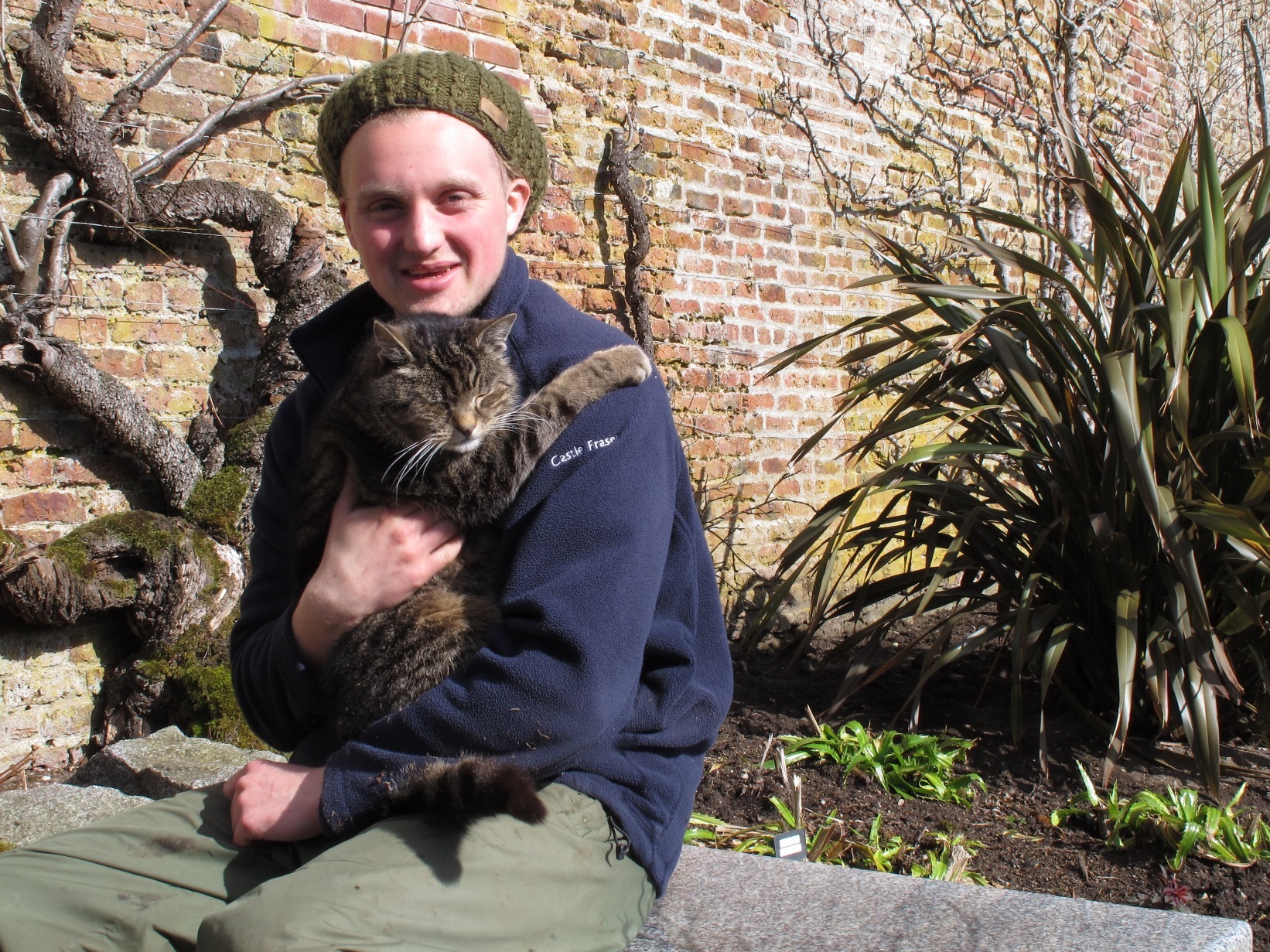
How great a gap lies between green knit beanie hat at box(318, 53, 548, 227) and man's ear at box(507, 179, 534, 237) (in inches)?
0.9

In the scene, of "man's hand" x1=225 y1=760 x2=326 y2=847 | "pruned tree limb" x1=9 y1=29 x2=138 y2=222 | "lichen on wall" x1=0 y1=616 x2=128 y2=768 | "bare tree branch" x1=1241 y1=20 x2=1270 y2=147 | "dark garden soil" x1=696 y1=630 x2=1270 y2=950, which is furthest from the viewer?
"bare tree branch" x1=1241 y1=20 x2=1270 y2=147

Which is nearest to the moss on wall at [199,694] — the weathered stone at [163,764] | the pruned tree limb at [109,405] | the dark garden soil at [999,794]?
the weathered stone at [163,764]

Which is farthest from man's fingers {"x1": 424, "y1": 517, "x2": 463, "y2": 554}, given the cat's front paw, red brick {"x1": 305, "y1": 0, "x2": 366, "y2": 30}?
red brick {"x1": 305, "y1": 0, "x2": 366, "y2": 30}

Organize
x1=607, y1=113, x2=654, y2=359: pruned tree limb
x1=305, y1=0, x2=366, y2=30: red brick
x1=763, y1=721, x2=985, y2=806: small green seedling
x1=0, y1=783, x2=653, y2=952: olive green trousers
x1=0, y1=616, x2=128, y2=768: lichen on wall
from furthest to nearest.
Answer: x1=607, y1=113, x2=654, y2=359: pruned tree limb, x1=305, y1=0, x2=366, y2=30: red brick, x1=0, y1=616, x2=128, y2=768: lichen on wall, x1=763, y1=721, x2=985, y2=806: small green seedling, x1=0, y1=783, x2=653, y2=952: olive green trousers

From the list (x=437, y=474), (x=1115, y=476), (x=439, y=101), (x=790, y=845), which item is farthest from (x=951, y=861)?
(x=439, y=101)

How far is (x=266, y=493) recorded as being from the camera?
2.00 m

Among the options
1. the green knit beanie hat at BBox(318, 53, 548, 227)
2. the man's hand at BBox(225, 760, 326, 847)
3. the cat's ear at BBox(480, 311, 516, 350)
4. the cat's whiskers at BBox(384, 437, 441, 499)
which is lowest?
the man's hand at BBox(225, 760, 326, 847)

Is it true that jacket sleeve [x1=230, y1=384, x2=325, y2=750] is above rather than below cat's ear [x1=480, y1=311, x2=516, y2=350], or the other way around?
below

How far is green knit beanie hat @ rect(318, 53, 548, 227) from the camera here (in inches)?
67.9

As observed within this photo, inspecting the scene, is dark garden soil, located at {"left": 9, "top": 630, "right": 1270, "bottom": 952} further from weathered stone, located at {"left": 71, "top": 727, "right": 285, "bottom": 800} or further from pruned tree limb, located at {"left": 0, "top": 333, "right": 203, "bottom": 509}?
pruned tree limb, located at {"left": 0, "top": 333, "right": 203, "bottom": 509}

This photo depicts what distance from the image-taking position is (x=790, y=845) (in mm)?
2305

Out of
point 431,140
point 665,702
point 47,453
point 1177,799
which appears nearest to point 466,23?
point 47,453

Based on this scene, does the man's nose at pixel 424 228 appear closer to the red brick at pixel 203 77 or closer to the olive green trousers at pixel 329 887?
the olive green trousers at pixel 329 887

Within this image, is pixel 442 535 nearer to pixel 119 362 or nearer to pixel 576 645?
pixel 576 645
